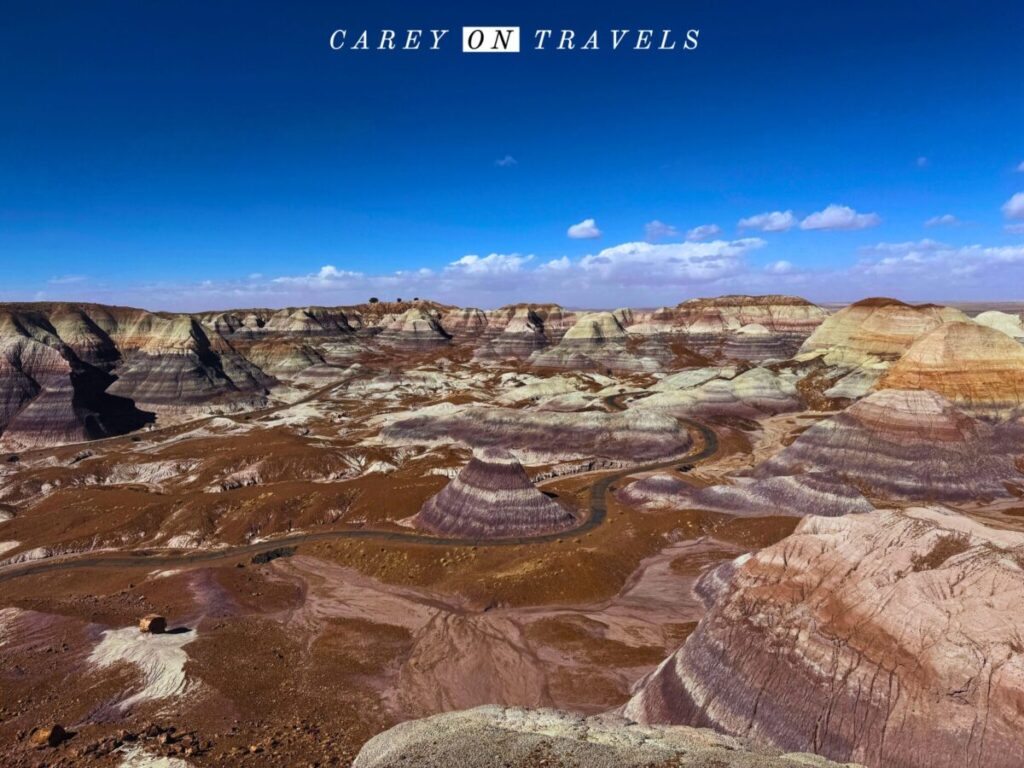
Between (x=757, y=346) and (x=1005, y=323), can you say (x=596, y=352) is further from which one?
(x=1005, y=323)

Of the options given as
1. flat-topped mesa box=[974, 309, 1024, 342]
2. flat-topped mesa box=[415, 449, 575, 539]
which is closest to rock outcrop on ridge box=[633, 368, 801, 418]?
flat-topped mesa box=[415, 449, 575, 539]

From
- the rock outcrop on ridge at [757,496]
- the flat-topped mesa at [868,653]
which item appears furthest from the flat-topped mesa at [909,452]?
the flat-topped mesa at [868,653]

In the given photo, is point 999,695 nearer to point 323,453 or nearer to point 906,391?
point 906,391

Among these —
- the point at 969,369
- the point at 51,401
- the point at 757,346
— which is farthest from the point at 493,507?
the point at 757,346

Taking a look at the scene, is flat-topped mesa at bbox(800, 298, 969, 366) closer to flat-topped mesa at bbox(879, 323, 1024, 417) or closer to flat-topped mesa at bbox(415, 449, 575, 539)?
flat-topped mesa at bbox(879, 323, 1024, 417)

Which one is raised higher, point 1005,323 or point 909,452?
point 1005,323

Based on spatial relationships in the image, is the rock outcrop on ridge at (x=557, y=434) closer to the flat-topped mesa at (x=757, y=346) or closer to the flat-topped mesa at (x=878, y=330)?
the flat-topped mesa at (x=878, y=330)
